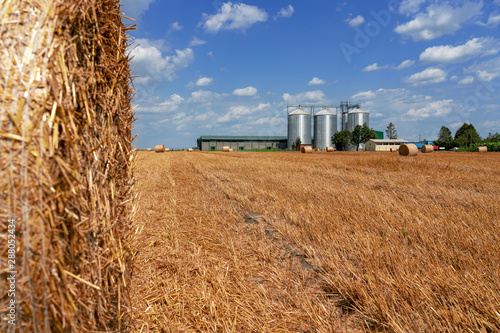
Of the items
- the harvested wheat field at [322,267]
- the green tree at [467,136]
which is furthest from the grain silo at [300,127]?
the harvested wheat field at [322,267]

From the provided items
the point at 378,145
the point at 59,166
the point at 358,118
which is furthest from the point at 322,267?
the point at 358,118

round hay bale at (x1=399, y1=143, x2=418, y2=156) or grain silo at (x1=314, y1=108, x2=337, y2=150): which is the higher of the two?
grain silo at (x1=314, y1=108, x2=337, y2=150)

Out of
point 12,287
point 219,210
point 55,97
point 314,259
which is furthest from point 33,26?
point 219,210

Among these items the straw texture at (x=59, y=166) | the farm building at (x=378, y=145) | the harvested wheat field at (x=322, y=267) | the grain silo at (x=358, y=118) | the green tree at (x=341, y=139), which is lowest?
the harvested wheat field at (x=322, y=267)

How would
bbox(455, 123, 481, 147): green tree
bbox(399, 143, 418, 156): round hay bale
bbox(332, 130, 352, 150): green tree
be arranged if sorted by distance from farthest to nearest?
bbox(332, 130, 352, 150): green tree, bbox(455, 123, 481, 147): green tree, bbox(399, 143, 418, 156): round hay bale

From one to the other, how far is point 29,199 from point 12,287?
487mm

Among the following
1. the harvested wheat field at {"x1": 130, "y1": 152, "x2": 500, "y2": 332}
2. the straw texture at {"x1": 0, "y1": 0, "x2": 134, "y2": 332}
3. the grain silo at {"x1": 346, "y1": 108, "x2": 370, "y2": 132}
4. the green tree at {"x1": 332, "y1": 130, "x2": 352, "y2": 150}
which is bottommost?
the harvested wheat field at {"x1": 130, "y1": 152, "x2": 500, "y2": 332}

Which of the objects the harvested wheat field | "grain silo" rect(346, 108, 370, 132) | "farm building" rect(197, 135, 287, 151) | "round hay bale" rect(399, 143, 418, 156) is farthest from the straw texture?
"farm building" rect(197, 135, 287, 151)

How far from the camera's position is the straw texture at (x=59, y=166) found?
1.61 metres

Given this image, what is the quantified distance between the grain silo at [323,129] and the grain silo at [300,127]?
7.73ft

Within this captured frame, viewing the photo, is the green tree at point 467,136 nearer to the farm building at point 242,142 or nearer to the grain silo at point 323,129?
the grain silo at point 323,129

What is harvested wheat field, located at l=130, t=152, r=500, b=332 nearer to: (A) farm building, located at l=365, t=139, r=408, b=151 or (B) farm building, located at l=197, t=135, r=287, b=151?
(A) farm building, located at l=365, t=139, r=408, b=151

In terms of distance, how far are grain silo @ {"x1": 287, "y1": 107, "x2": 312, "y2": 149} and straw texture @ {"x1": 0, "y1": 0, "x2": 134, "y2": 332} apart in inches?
3306

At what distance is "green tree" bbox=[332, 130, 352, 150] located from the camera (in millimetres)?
85750
